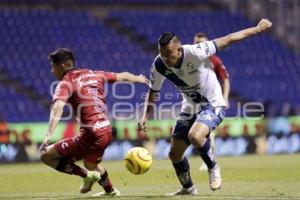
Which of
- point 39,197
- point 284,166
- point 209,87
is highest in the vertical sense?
point 209,87

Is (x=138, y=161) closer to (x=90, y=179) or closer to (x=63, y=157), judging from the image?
(x=90, y=179)

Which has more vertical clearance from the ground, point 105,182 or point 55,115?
point 55,115

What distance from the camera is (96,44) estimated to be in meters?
28.4

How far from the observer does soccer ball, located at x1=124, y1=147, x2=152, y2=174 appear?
10781mm

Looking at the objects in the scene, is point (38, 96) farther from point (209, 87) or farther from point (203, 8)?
point (209, 87)

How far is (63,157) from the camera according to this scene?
10633 mm

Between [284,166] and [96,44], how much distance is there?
12.7m

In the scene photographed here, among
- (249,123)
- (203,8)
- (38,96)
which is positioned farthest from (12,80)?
(203,8)

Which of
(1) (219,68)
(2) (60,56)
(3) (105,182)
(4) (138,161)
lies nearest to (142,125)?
(4) (138,161)

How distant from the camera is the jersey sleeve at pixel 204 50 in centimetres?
1048

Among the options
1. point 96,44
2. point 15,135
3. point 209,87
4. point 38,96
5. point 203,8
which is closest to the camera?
point 209,87

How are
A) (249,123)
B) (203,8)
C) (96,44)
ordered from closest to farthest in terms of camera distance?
1. (249,123)
2. (96,44)
3. (203,8)

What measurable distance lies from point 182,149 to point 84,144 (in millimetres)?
1382

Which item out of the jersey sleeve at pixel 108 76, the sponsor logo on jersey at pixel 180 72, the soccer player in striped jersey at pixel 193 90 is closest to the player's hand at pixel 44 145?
the jersey sleeve at pixel 108 76
